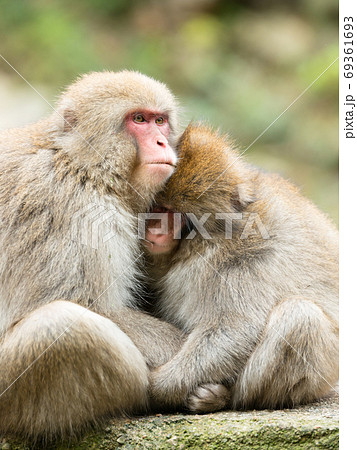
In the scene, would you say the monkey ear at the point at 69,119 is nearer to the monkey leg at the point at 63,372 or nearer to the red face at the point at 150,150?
the red face at the point at 150,150

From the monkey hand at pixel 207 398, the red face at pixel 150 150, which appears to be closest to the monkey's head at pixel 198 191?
the red face at pixel 150 150

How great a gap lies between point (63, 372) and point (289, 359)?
1.51 metres

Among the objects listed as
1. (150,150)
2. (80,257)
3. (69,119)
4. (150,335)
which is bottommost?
(150,335)

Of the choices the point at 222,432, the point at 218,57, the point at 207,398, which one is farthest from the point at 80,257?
the point at 218,57

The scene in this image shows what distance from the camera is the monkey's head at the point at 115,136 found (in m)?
5.21

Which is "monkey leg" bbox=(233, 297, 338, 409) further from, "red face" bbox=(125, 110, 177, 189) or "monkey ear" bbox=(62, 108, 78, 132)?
"monkey ear" bbox=(62, 108, 78, 132)

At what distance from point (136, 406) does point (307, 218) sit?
196cm

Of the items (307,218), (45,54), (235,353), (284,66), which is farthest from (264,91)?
(235,353)

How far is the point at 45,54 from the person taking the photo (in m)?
13.6

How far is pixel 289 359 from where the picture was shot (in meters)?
4.98

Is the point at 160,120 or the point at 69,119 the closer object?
the point at 69,119

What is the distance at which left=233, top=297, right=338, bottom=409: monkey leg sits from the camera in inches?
196

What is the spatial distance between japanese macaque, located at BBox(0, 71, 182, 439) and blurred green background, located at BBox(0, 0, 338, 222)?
6539mm

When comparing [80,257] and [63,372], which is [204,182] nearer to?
[80,257]
